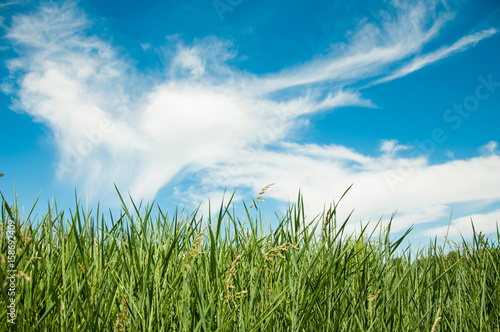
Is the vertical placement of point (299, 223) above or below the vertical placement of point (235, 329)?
above

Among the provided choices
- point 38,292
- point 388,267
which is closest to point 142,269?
point 38,292

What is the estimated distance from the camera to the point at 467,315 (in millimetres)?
2648

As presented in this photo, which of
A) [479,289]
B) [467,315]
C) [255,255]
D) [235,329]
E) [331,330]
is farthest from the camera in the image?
[479,289]

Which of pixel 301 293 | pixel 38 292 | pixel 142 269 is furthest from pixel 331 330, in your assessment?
pixel 38 292

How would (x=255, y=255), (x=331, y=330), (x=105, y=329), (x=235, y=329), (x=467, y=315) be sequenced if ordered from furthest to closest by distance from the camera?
(x=467, y=315), (x=255, y=255), (x=331, y=330), (x=235, y=329), (x=105, y=329)

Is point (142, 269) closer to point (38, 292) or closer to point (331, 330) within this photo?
point (38, 292)

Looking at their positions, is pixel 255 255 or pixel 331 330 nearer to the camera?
pixel 331 330

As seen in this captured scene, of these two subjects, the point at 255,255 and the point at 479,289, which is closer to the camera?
the point at 255,255

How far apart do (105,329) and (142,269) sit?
14.1 inches

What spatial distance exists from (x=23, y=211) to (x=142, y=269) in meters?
1.28

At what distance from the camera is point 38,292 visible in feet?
6.54

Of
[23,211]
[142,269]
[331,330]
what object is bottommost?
[331,330]

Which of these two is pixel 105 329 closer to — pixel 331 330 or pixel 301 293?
pixel 301 293

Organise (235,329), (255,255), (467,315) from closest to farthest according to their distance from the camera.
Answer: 1. (235,329)
2. (255,255)
3. (467,315)
